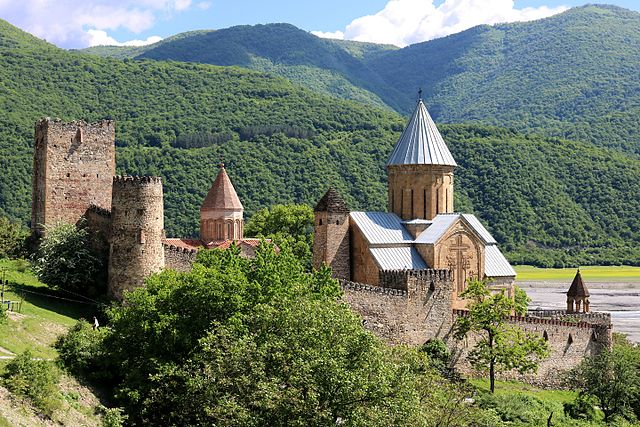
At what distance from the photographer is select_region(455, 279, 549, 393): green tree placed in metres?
29.7

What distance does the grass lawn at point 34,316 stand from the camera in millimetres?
22000

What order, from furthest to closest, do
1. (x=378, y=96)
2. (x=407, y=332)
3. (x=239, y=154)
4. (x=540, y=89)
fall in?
(x=378, y=96), (x=540, y=89), (x=239, y=154), (x=407, y=332)

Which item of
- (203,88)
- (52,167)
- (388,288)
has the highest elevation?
(203,88)

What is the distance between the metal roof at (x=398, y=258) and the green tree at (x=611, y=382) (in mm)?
6737

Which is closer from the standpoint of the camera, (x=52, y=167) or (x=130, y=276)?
(x=130, y=276)

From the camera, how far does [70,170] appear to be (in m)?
30.8

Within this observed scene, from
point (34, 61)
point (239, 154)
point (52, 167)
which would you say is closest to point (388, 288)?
point (52, 167)

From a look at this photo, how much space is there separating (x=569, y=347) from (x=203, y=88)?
2711 inches

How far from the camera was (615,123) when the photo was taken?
13375cm

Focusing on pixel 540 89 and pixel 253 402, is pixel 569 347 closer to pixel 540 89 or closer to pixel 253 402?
pixel 253 402

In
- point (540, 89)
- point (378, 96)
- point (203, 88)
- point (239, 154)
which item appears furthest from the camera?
point (378, 96)

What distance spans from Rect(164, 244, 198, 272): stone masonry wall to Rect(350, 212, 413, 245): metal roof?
7635 mm

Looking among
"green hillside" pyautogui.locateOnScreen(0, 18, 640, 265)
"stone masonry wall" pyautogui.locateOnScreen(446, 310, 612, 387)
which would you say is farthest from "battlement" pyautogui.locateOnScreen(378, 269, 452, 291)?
"green hillside" pyautogui.locateOnScreen(0, 18, 640, 265)

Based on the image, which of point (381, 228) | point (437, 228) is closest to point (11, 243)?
point (381, 228)
